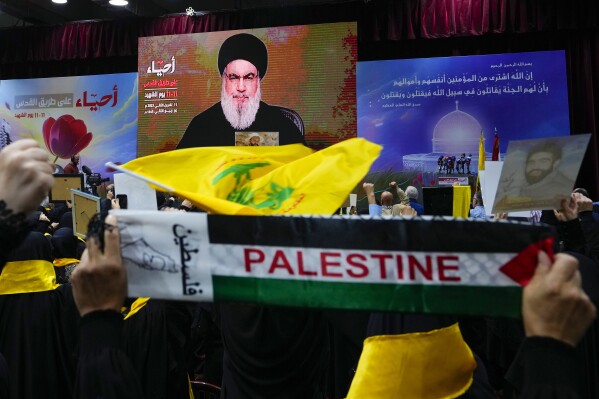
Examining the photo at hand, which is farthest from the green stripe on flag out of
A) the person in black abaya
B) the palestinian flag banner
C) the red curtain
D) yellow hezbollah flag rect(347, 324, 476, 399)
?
the red curtain

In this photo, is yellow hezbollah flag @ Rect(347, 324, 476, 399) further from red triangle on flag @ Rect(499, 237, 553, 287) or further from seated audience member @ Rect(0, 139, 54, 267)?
seated audience member @ Rect(0, 139, 54, 267)

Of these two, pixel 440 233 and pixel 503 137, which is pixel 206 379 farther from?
pixel 503 137

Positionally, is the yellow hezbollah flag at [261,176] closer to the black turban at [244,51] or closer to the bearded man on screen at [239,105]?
the bearded man on screen at [239,105]

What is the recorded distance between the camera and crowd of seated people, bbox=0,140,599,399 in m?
0.65

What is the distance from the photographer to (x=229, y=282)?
812 millimetres

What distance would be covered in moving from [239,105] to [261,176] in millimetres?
7088

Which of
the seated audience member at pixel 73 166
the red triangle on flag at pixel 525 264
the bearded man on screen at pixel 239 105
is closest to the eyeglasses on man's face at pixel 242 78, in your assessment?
the bearded man on screen at pixel 239 105

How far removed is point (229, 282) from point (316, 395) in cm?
74

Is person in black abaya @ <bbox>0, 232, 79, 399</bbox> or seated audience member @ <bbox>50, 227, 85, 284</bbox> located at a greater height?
seated audience member @ <bbox>50, 227, 85, 284</bbox>

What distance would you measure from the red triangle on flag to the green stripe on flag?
2 centimetres

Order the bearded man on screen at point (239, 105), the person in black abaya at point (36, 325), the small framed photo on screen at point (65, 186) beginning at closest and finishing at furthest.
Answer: the person in black abaya at point (36, 325) < the small framed photo on screen at point (65, 186) < the bearded man on screen at point (239, 105)

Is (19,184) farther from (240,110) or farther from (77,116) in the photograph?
(77,116)

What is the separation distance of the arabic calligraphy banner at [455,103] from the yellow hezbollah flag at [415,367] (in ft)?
22.5

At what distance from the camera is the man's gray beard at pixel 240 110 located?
7.86 m
